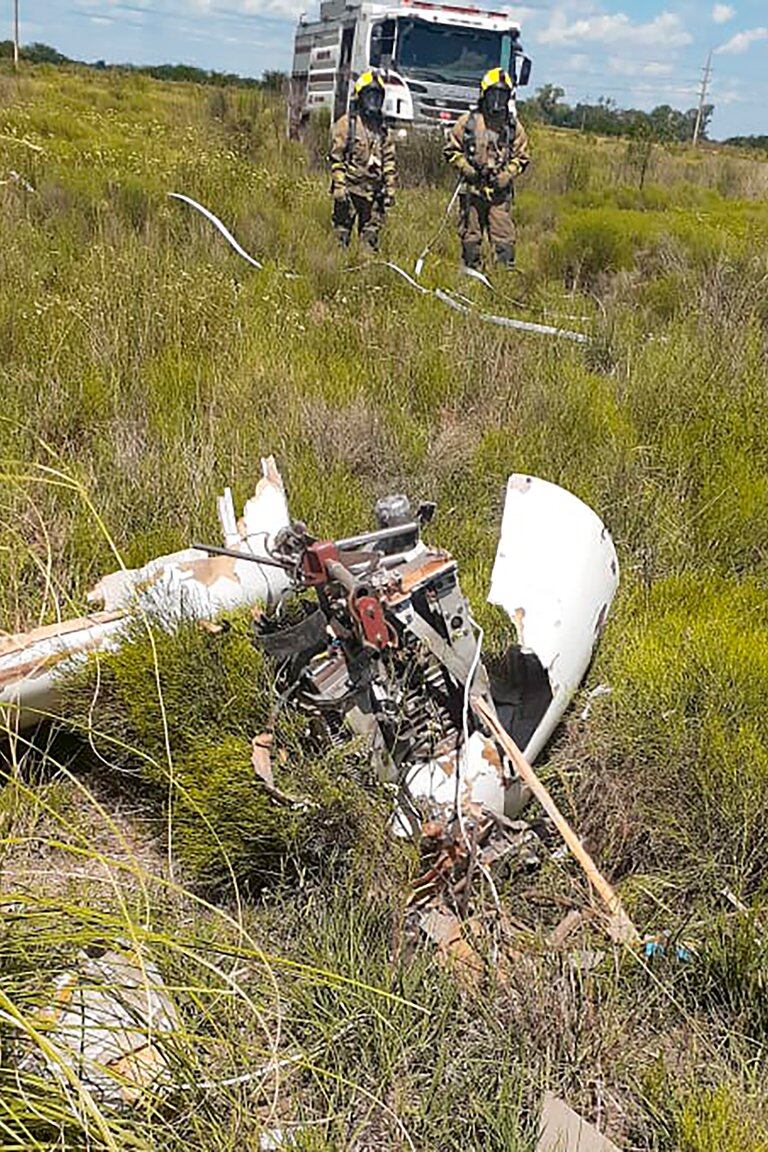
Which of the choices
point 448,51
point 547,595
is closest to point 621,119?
point 448,51

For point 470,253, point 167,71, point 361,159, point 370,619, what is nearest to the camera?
point 370,619

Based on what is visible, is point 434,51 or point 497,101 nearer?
point 497,101


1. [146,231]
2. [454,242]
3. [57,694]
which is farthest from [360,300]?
[57,694]

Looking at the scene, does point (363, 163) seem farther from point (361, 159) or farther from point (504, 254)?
point (504, 254)

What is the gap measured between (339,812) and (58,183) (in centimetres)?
694

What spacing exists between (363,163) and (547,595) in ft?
21.6

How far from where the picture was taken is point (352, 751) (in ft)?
7.51

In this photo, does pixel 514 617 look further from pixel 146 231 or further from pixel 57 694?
pixel 146 231

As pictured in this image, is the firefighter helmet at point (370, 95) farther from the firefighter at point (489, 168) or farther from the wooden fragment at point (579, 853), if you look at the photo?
the wooden fragment at point (579, 853)

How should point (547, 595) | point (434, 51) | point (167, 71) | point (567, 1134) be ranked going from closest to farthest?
point (567, 1134), point (547, 595), point (434, 51), point (167, 71)

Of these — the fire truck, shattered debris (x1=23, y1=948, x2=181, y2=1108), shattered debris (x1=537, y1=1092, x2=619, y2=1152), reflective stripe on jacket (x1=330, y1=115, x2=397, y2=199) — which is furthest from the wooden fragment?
the fire truck

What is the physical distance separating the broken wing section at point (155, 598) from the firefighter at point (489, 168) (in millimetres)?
5768

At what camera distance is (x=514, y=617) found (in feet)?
9.11

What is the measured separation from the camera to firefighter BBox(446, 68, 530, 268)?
325 inches
